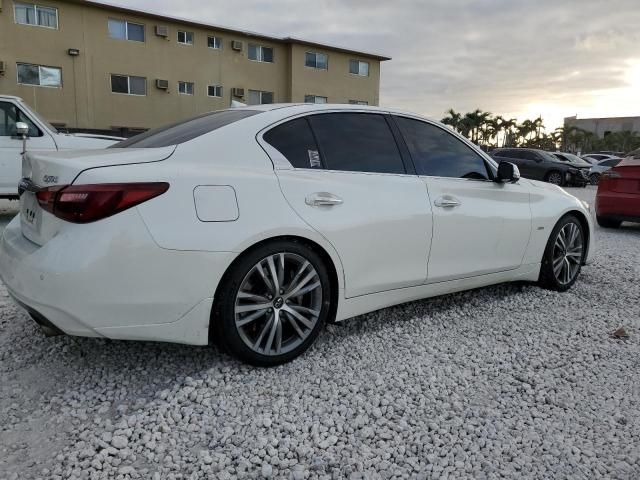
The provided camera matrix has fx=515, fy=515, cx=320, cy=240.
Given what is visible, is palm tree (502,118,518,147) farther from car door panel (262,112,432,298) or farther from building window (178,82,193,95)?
car door panel (262,112,432,298)

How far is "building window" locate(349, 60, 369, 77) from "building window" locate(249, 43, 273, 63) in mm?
4794

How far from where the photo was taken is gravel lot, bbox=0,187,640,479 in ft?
7.06

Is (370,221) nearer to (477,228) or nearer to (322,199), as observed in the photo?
(322,199)

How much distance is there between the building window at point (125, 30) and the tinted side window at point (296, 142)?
22.8 meters

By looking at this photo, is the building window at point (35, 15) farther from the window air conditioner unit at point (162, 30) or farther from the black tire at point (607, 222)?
the black tire at point (607, 222)

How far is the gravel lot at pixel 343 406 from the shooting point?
7.06 feet

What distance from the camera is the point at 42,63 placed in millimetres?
21078

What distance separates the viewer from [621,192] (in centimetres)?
838

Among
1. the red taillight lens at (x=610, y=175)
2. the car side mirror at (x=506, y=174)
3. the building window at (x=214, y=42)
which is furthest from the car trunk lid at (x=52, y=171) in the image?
the building window at (x=214, y=42)

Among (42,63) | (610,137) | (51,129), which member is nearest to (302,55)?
(42,63)

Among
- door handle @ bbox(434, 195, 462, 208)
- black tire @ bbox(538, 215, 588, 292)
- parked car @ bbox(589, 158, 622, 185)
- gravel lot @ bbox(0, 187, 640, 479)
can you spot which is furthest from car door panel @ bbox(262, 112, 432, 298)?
parked car @ bbox(589, 158, 622, 185)

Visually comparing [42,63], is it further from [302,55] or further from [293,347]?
[293,347]

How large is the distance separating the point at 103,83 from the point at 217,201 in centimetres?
2270

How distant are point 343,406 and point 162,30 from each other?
2433 cm
